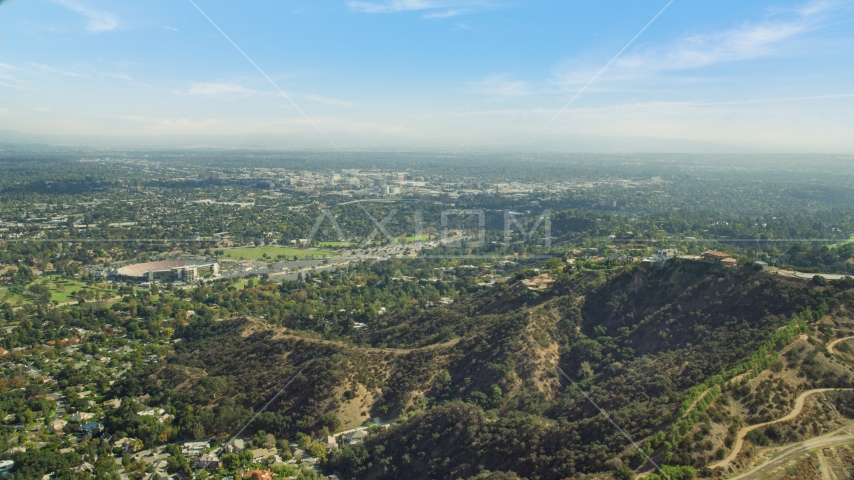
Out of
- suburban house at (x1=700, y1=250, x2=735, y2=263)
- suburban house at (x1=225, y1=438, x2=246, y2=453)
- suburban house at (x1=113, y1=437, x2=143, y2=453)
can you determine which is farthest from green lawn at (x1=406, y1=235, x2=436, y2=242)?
suburban house at (x1=113, y1=437, x2=143, y2=453)

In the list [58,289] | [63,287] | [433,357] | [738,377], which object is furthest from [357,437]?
[63,287]

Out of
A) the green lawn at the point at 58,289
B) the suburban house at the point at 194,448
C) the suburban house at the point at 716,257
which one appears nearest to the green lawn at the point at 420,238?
the green lawn at the point at 58,289

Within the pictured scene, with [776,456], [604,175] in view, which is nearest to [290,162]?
[604,175]

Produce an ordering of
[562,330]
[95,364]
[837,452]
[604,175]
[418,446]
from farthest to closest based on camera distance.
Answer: [604,175], [95,364], [562,330], [418,446], [837,452]

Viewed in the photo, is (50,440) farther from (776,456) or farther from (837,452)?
(837,452)

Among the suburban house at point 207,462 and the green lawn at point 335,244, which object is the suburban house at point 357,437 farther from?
the green lawn at point 335,244

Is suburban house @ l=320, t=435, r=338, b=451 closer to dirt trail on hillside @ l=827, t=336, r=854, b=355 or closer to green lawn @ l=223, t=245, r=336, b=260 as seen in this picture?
dirt trail on hillside @ l=827, t=336, r=854, b=355
